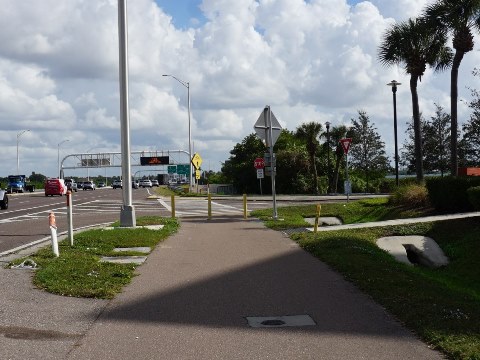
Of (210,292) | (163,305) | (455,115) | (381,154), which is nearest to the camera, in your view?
(163,305)

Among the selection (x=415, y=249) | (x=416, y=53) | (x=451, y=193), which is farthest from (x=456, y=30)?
(x=415, y=249)

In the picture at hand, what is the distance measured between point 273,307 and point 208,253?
5.27 meters

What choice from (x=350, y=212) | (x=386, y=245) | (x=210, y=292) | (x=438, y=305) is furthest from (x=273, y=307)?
(x=350, y=212)

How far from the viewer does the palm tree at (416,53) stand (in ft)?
97.5

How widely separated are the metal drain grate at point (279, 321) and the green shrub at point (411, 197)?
16559 millimetres

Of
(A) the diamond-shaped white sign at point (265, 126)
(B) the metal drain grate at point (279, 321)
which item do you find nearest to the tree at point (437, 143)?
(A) the diamond-shaped white sign at point (265, 126)

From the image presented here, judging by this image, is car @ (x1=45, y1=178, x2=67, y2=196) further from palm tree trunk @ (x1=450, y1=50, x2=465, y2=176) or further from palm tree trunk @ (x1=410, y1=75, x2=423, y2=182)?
palm tree trunk @ (x1=450, y1=50, x2=465, y2=176)

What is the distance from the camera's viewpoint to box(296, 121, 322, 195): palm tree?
60763 mm

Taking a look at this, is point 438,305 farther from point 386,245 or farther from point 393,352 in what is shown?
point 386,245

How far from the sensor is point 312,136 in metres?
61.0

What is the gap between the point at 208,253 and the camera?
43.3 ft

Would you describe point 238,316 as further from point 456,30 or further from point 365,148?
point 365,148

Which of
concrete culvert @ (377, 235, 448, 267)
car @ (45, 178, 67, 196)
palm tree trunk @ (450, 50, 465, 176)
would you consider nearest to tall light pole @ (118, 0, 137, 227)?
concrete culvert @ (377, 235, 448, 267)

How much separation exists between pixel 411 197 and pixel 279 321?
705 inches
